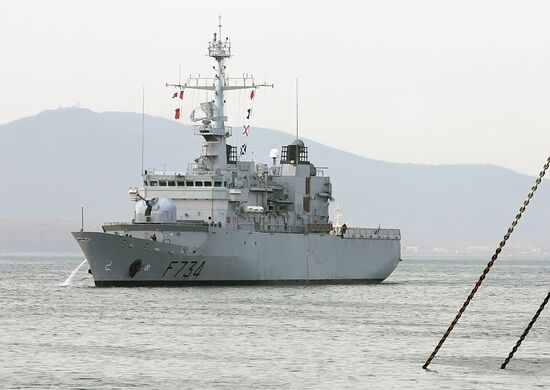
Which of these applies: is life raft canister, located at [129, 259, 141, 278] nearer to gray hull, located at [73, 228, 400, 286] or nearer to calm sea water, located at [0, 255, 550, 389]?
gray hull, located at [73, 228, 400, 286]

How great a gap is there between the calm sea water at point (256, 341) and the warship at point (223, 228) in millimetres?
1423

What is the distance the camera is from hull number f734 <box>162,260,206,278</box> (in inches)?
2884

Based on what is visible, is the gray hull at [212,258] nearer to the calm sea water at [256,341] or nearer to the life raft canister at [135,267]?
the life raft canister at [135,267]

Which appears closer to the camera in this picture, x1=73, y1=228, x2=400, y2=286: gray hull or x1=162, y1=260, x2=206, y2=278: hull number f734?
x1=73, y1=228, x2=400, y2=286: gray hull

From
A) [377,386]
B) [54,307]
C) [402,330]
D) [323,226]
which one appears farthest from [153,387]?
[323,226]

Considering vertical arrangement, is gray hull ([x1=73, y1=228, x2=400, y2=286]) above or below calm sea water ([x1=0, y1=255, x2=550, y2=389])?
above

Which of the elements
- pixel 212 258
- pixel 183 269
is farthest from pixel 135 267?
pixel 212 258

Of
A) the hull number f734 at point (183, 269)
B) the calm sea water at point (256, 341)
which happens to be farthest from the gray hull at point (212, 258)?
the calm sea water at point (256, 341)

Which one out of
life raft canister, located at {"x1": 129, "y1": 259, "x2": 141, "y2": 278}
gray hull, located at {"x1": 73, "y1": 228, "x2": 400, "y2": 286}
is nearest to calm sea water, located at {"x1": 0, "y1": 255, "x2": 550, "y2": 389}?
gray hull, located at {"x1": 73, "y1": 228, "x2": 400, "y2": 286}

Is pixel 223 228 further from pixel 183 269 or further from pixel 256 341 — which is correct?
pixel 256 341

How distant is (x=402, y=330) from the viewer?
52344mm

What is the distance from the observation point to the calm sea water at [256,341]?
3716 centimetres

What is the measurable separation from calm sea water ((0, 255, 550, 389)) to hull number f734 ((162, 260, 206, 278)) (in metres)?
1.00

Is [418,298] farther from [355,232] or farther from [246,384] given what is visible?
[246,384]
